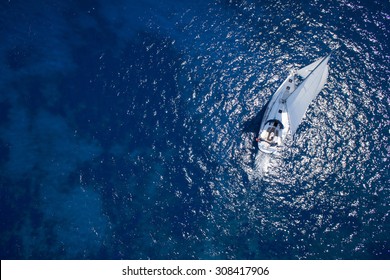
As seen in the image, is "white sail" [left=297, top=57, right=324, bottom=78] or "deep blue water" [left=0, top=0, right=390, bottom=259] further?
"white sail" [left=297, top=57, right=324, bottom=78]

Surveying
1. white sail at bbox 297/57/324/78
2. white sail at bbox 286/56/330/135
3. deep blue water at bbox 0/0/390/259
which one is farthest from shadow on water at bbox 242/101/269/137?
white sail at bbox 297/57/324/78

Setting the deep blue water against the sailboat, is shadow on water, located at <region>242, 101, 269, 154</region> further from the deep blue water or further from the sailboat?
the sailboat

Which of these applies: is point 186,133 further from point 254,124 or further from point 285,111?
point 285,111

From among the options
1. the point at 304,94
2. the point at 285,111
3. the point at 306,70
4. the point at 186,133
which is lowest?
the point at 186,133

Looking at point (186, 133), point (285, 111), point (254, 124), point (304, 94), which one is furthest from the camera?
point (186, 133)

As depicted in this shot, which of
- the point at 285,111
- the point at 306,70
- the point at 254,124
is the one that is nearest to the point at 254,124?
the point at 254,124

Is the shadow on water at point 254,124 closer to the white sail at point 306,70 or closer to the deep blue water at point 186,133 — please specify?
the deep blue water at point 186,133
